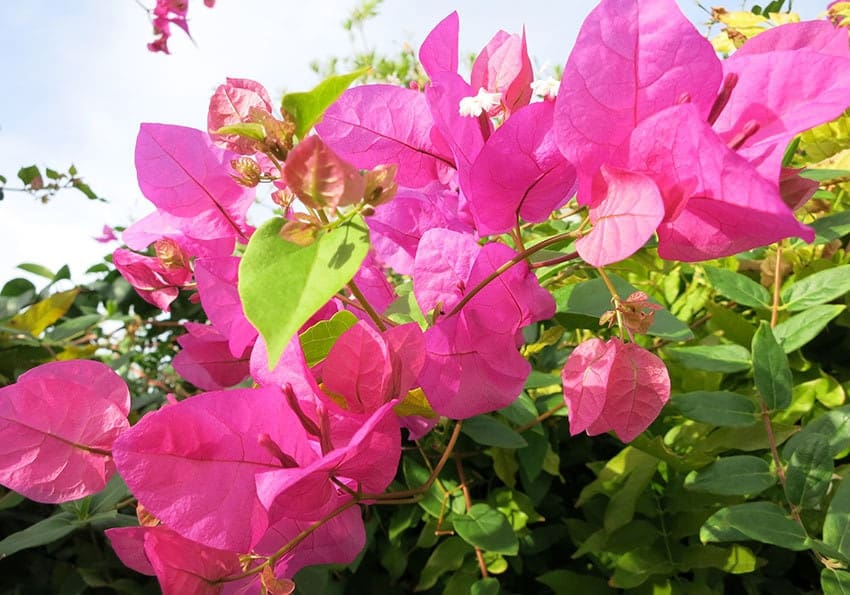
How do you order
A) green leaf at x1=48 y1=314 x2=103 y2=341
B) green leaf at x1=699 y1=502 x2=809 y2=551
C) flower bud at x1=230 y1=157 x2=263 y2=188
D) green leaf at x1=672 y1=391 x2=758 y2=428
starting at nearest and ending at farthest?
flower bud at x1=230 y1=157 x2=263 y2=188
green leaf at x1=699 y1=502 x2=809 y2=551
green leaf at x1=672 y1=391 x2=758 y2=428
green leaf at x1=48 y1=314 x2=103 y2=341

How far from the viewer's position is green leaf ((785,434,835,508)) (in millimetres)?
465

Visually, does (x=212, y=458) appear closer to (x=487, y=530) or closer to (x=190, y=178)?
(x=190, y=178)

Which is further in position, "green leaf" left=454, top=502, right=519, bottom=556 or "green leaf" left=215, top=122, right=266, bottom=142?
"green leaf" left=454, top=502, right=519, bottom=556

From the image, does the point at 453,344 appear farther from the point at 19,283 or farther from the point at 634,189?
the point at 19,283

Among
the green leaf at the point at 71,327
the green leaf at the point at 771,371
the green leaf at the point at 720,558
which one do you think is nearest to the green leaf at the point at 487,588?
the green leaf at the point at 720,558

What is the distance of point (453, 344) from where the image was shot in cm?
36

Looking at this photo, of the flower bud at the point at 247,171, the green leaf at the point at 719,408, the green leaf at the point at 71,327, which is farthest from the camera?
the green leaf at the point at 71,327

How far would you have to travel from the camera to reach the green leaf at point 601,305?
470 millimetres

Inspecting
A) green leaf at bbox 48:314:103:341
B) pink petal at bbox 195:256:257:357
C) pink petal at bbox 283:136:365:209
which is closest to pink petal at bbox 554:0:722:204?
pink petal at bbox 283:136:365:209

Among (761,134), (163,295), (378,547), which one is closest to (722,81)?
(761,134)

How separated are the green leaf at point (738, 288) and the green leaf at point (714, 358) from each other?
70mm

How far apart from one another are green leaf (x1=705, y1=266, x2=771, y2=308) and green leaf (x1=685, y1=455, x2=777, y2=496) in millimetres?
188

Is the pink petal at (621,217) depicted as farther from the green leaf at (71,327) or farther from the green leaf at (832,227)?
the green leaf at (71,327)

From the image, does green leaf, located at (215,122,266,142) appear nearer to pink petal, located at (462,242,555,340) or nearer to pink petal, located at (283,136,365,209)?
pink petal, located at (283,136,365,209)
